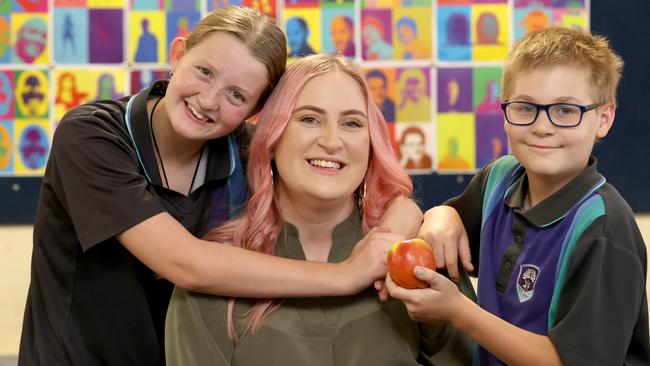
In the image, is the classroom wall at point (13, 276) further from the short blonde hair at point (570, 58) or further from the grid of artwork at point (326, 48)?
the short blonde hair at point (570, 58)

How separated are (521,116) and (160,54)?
1780 millimetres

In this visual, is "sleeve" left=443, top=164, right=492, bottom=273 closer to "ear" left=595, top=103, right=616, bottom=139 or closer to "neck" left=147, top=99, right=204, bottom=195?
"ear" left=595, top=103, right=616, bottom=139

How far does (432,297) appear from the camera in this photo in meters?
1.35

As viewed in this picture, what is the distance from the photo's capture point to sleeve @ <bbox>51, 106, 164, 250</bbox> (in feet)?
5.17

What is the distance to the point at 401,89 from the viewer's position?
118 inches

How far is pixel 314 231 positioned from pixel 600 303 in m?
0.55

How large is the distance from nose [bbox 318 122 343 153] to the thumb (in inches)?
11.9

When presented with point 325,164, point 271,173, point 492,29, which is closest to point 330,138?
point 325,164

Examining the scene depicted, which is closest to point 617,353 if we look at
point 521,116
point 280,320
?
point 521,116

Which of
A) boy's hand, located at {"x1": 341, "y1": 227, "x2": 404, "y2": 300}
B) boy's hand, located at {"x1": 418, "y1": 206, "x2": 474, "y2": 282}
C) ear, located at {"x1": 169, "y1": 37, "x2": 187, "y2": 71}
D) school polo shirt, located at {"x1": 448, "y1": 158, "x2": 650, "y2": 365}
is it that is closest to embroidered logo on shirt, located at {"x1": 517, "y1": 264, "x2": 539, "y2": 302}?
school polo shirt, located at {"x1": 448, "y1": 158, "x2": 650, "y2": 365}

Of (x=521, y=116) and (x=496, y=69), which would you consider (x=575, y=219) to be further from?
(x=496, y=69)

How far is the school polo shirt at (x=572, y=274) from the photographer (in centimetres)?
135

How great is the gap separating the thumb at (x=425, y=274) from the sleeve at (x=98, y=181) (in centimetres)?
54

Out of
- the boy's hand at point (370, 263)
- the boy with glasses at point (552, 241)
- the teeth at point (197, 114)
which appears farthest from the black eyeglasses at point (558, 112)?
the teeth at point (197, 114)
